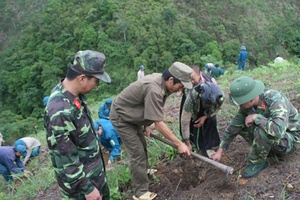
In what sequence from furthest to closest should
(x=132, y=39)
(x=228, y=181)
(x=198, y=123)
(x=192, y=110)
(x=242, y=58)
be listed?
1. (x=132, y=39)
2. (x=242, y=58)
3. (x=198, y=123)
4. (x=192, y=110)
5. (x=228, y=181)

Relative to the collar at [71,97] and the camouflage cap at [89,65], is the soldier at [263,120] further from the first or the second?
the collar at [71,97]

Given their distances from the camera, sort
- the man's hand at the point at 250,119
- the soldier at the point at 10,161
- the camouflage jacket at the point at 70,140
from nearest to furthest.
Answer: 1. the camouflage jacket at the point at 70,140
2. the man's hand at the point at 250,119
3. the soldier at the point at 10,161

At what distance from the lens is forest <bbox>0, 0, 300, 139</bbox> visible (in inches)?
991

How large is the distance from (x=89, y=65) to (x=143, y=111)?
1.02 metres

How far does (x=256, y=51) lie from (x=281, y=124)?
1083 inches

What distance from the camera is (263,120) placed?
2805mm

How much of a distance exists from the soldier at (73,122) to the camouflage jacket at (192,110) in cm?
140

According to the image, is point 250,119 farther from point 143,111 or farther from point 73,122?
point 73,122

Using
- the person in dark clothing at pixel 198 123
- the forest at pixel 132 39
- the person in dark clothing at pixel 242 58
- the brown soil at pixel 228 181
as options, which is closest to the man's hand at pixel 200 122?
the person in dark clothing at pixel 198 123

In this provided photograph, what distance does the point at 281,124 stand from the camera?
273 cm

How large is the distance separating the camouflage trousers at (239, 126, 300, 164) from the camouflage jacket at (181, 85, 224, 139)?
555 mm

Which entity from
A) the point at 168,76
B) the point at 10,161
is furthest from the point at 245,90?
the point at 10,161

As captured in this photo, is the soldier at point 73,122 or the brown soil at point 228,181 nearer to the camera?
the soldier at point 73,122

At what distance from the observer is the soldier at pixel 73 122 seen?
2279mm
